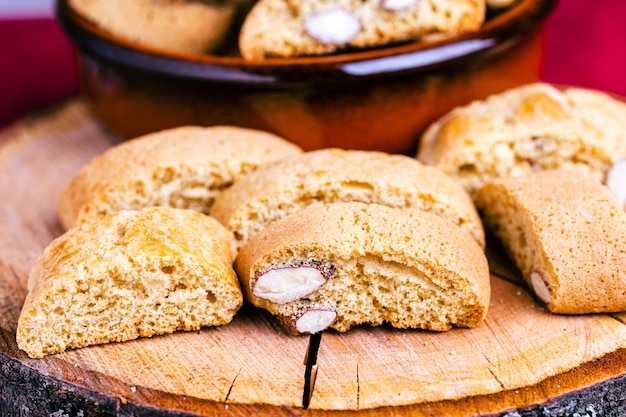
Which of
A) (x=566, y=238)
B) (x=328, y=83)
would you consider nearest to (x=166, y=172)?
(x=328, y=83)

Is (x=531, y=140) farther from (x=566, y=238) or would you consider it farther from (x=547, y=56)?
(x=547, y=56)

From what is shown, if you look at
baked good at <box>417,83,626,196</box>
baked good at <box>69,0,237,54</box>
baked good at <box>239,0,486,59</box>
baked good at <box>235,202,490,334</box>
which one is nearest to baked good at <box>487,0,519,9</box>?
baked good at <box>239,0,486,59</box>

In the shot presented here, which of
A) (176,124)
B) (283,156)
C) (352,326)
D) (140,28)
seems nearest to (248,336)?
(352,326)

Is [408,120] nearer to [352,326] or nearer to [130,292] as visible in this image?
[352,326]

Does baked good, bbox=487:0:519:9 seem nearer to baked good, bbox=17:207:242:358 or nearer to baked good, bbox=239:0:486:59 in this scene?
baked good, bbox=239:0:486:59

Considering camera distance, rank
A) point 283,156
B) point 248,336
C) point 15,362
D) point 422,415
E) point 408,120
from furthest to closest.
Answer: point 408,120, point 283,156, point 248,336, point 15,362, point 422,415

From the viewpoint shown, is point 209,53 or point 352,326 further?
point 209,53

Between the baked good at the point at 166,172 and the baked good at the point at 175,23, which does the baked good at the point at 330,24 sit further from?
the baked good at the point at 166,172
